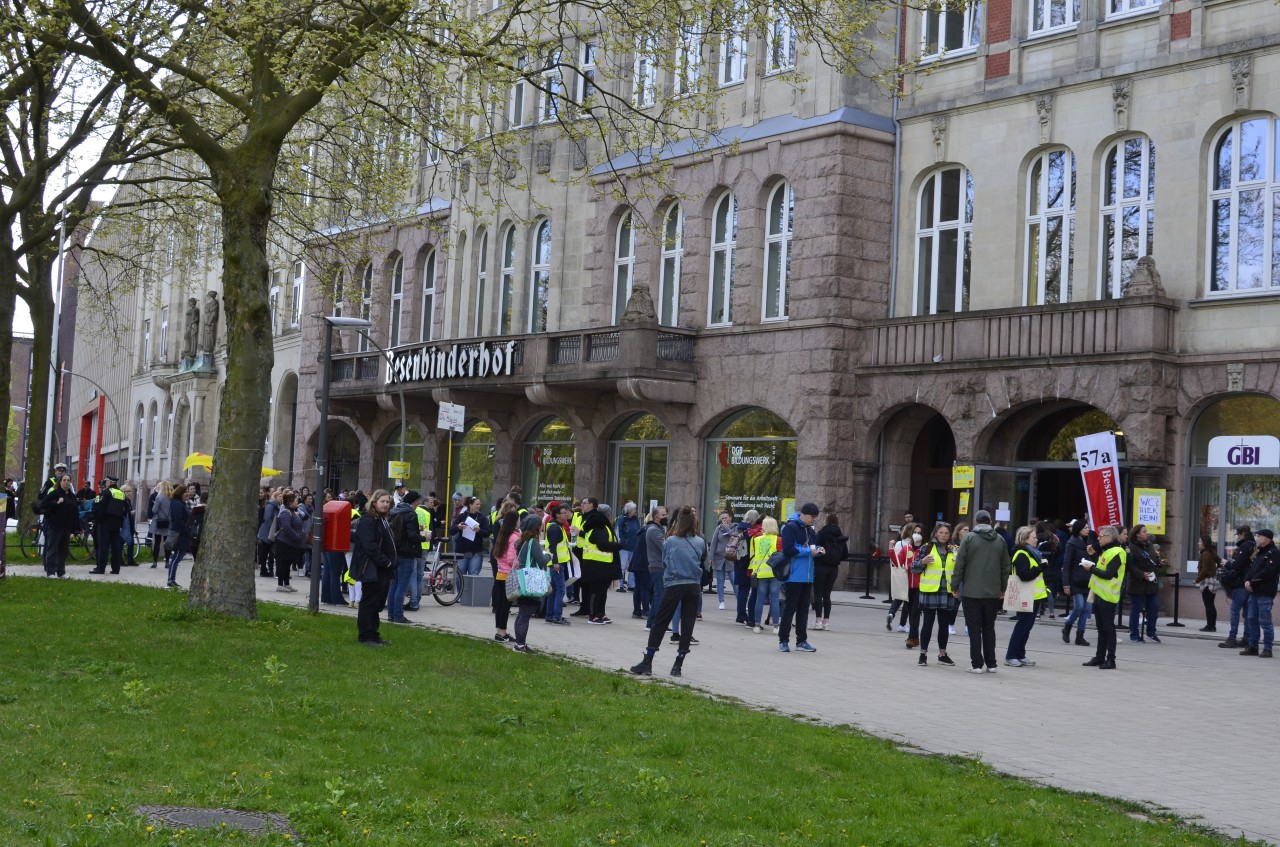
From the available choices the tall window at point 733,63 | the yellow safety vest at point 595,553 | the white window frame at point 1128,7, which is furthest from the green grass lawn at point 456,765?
the tall window at point 733,63

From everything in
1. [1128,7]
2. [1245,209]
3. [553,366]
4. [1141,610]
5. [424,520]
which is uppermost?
[1128,7]

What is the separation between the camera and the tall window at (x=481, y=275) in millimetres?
44000

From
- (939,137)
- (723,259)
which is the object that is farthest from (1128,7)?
(723,259)

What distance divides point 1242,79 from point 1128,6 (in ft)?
9.67

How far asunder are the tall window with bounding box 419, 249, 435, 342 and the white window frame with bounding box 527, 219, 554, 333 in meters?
5.37

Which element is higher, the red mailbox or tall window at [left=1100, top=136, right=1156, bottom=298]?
tall window at [left=1100, top=136, right=1156, bottom=298]

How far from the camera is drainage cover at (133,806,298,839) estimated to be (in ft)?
25.0

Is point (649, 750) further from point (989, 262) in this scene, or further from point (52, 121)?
point (989, 262)

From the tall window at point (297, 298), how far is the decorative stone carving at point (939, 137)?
28.6m

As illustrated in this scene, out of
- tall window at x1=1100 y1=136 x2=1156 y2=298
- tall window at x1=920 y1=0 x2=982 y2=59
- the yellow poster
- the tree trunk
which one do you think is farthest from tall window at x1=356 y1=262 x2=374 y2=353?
the tree trunk

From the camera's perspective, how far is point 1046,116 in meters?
30.0

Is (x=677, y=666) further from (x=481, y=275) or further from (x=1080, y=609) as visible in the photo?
(x=481, y=275)

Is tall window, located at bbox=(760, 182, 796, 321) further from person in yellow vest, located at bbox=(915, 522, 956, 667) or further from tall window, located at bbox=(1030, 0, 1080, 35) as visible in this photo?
person in yellow vest, located at bbox=(915, 522, 956, 667)

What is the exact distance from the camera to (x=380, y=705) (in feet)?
39.4
